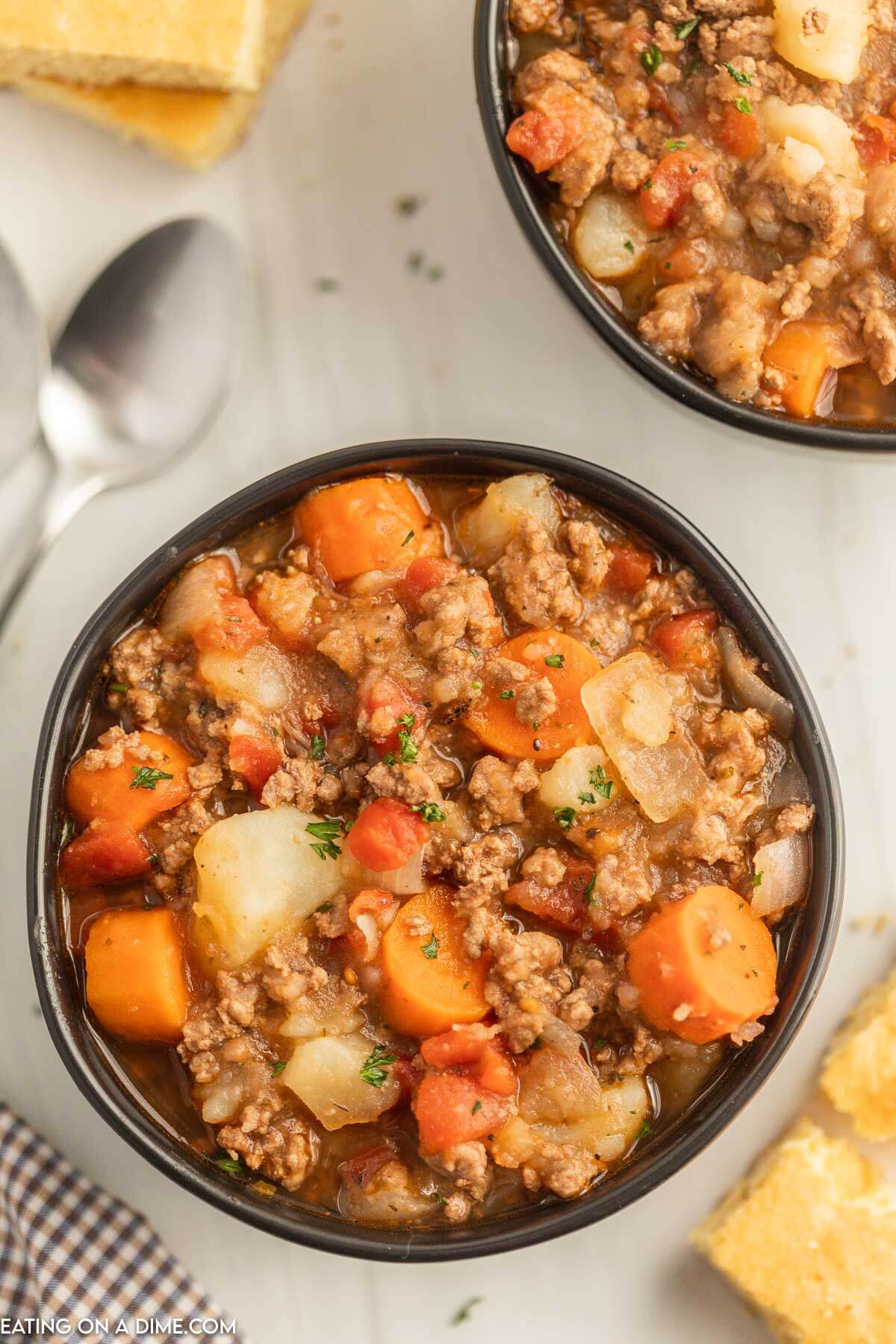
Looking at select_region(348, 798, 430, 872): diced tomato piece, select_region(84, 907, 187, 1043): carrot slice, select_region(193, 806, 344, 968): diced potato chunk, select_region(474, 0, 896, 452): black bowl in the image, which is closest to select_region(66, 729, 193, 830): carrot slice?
select_region(193, 806, 344, 968): diced potato chunk

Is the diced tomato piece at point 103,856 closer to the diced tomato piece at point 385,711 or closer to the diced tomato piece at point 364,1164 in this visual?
the diced tomato piece at point 385,711

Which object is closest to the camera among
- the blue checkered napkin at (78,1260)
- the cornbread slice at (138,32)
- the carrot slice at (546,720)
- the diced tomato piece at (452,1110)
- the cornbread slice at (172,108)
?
the diced tomato piece at (452,1110)

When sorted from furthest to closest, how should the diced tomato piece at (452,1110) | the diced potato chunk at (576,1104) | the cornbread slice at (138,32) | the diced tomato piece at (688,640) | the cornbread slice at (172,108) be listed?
the cornbread slice at (172,108)
the cornbread slice at (138,32)
the diced tomato piece at (688,640)
the diced potato chunk at (576,1104)
the diced tomato piece at (452,1110)

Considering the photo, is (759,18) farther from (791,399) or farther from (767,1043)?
(767,1043)

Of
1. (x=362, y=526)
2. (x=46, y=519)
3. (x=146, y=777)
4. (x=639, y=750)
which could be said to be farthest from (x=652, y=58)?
(x=146, y=777)

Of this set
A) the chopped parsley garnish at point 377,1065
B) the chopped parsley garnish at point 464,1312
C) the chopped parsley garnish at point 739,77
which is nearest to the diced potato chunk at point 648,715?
the chopped parsley garnish at point 377,1065
